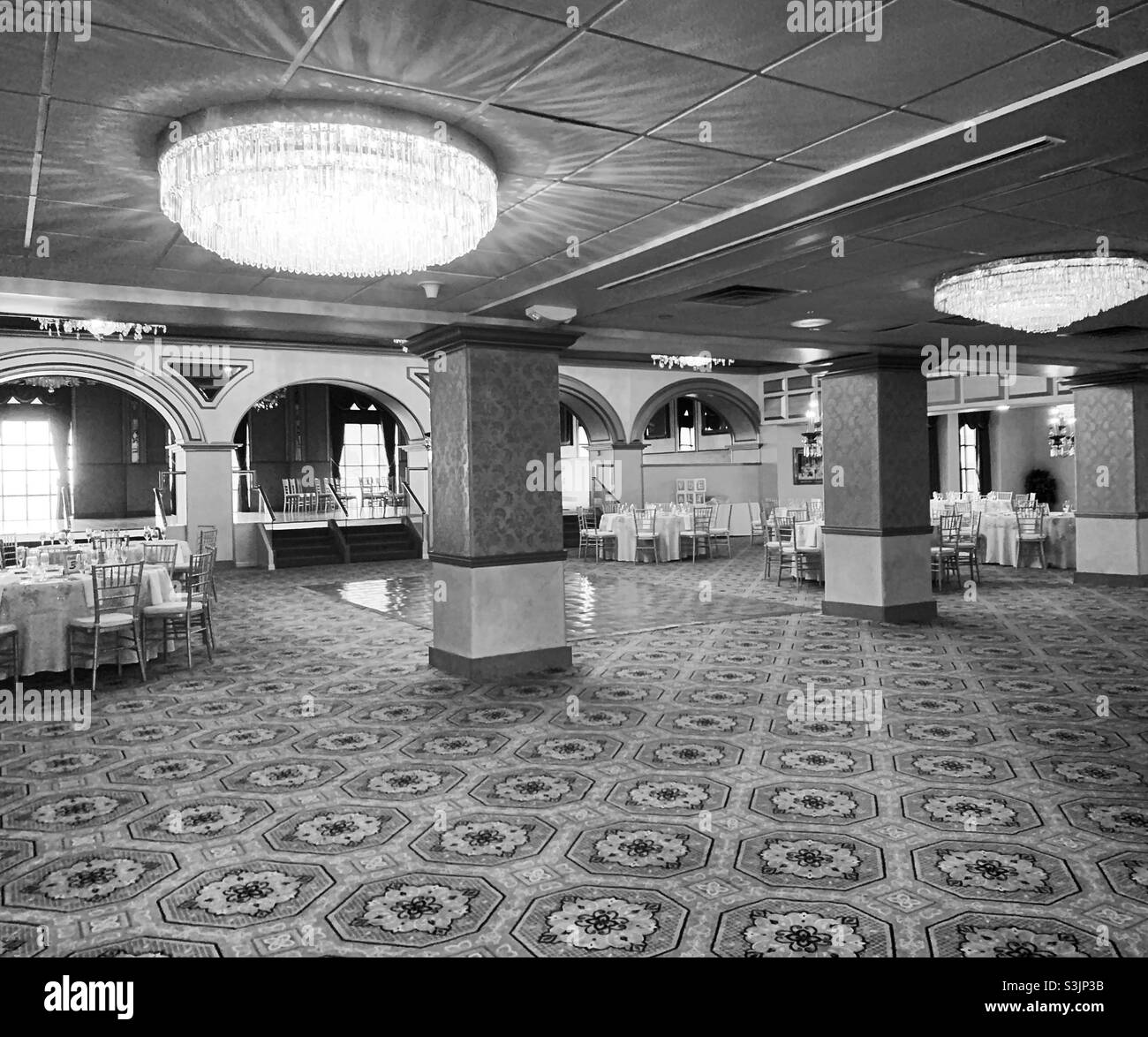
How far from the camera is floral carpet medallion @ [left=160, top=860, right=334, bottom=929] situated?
2930 mm

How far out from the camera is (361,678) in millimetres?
6480

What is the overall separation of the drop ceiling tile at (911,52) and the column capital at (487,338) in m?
3.77

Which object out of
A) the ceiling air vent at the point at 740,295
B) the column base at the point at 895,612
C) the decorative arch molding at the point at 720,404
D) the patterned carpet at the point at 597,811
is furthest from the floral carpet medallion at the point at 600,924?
the decorative arch molding at the point at 720,404

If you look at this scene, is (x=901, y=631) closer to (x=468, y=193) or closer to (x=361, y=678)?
(x=361, y=678)

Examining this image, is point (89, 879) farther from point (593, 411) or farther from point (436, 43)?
point (593, 411)

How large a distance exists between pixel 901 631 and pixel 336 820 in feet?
19.1

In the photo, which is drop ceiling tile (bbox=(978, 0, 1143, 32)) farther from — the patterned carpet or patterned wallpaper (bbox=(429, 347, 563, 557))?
patterned wallpaper (bbox=(429, 347, 563, 557))

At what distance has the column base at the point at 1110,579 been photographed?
11008 millimetres

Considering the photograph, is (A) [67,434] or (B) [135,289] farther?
(A) [67,434]

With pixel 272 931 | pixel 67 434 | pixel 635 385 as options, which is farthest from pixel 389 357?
pixel 272 931

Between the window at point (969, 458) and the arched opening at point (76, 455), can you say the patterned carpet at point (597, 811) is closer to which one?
the arched opening at point (76, 455)

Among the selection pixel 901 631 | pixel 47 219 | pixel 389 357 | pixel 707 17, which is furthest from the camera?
pixel 389 357

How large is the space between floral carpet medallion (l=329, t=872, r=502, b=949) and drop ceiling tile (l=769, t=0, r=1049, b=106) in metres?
2.84

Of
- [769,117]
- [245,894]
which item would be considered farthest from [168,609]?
[769,117]
